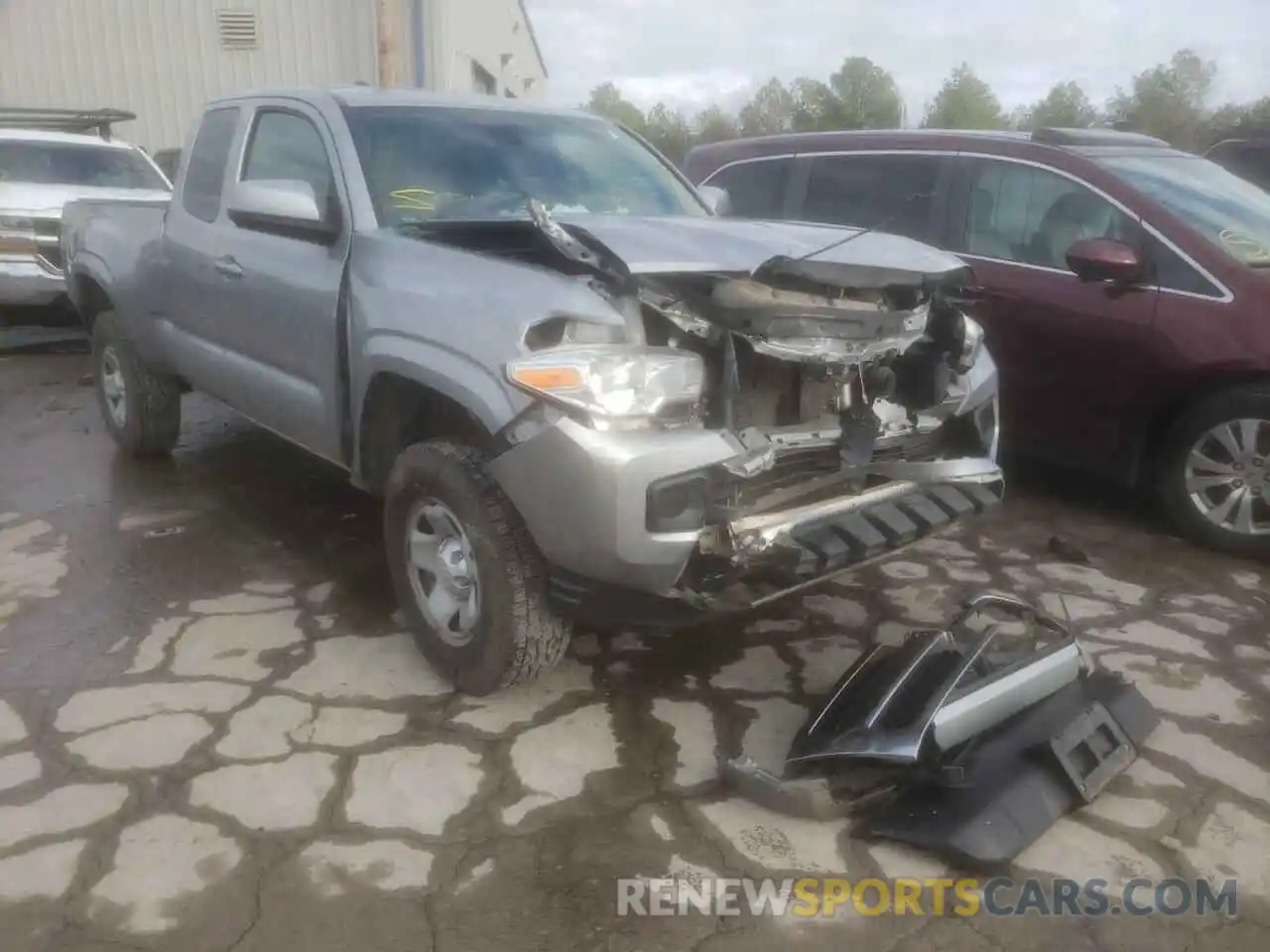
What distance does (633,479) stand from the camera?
2674mm

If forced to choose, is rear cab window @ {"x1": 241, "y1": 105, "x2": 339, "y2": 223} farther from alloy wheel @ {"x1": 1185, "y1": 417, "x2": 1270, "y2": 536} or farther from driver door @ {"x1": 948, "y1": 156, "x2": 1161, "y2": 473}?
alloy wheel @ {"x1": 1185, "y1": 417, "x2": 1270, "y2": 536}

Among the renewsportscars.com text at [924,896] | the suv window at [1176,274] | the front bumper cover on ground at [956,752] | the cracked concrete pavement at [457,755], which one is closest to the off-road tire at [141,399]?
the cracked concrete pavement at [457,755]

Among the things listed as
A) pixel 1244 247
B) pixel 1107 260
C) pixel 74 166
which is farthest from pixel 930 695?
pixel 74 166

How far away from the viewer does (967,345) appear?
11.6 ft

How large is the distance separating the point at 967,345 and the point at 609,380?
4.64 feet

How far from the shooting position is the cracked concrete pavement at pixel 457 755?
2404mm

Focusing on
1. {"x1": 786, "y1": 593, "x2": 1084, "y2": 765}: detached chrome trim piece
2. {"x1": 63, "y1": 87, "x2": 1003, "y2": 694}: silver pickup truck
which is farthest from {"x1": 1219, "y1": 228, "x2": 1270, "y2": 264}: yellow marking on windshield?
{"x1": 786, "y1": 593, "x2": 1084, "y2": 765}: detached chrome trim piece

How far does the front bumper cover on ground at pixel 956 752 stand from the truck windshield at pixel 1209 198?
2444 millimetres

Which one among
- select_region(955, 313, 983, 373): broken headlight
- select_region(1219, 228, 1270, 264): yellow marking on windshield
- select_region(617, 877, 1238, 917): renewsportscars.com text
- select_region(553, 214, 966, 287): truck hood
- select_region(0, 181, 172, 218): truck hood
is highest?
select_region(553, 214, 966, 287): truck hood

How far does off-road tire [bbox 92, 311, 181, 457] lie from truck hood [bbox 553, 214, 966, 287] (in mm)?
2837

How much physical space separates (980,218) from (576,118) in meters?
2.06

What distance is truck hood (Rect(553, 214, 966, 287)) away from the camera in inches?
117

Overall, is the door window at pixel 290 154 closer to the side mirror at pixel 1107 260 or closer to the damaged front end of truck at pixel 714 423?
the damaged front end of truck at pixel 714 423

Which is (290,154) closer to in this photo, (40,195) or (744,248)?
(744,248)
